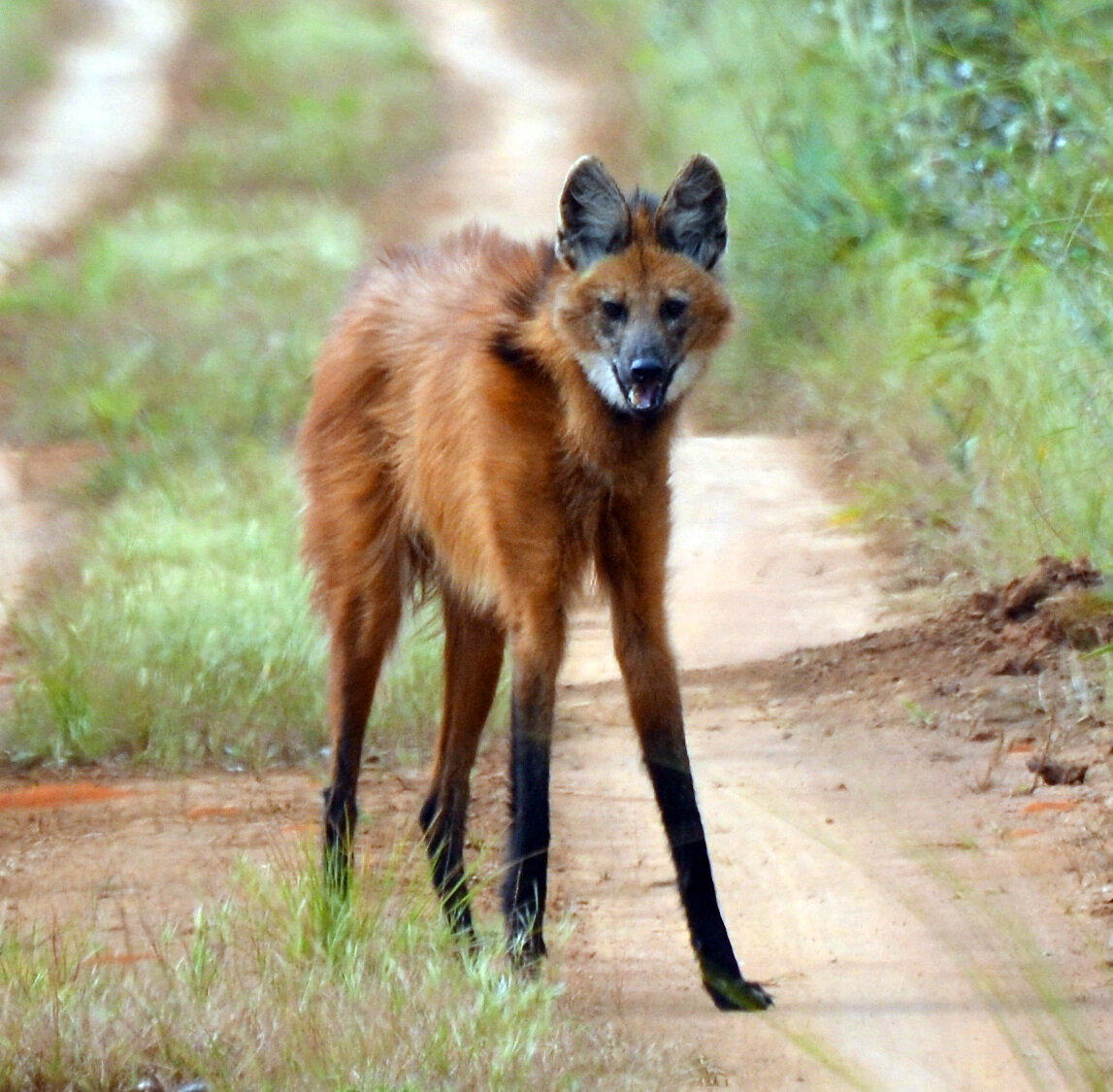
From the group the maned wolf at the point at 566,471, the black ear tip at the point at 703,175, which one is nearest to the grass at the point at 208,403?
the maned wolf at the point at 566,471

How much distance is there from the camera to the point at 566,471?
391cm

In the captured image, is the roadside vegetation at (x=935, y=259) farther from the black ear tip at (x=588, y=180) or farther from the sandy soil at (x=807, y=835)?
the black ear tip at (x=588, y=180)

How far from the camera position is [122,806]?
5.09 meters

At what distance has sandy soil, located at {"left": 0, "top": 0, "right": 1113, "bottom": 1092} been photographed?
338 cm

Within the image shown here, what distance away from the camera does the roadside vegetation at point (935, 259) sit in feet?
18.1

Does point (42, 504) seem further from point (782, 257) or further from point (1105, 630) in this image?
point (1105, 630)

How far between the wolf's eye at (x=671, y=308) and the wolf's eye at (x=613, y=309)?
0.26 ft

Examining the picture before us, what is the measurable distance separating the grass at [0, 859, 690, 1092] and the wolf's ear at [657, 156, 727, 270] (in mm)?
1519

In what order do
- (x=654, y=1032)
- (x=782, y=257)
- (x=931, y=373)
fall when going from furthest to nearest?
(x=782, y=257) → (x=931, y=373) → (x=654, y=1032)

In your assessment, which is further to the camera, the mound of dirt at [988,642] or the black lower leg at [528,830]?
the mound of dirt at [988,642]

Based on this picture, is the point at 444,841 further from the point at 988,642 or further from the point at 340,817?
the point at 988,642

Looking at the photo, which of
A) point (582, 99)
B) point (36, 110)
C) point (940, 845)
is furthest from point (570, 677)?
point (36, 110)

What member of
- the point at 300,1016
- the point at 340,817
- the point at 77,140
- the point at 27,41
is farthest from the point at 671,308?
the point at 27,41

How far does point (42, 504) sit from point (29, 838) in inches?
145
